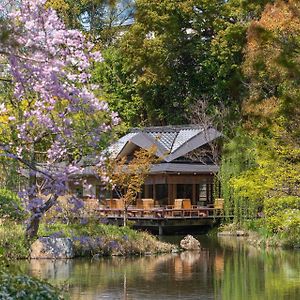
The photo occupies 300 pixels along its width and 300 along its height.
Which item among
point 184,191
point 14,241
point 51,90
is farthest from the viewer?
point 184,191

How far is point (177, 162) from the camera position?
30.8 m

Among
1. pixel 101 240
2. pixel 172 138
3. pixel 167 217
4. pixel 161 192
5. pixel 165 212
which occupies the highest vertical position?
pixel 172 138

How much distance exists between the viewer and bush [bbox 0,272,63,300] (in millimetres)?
8195

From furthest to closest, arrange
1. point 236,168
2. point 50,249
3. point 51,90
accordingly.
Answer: point 236,168
point 50,249
point 51,90

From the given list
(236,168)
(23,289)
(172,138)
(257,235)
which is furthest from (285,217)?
(23,289)

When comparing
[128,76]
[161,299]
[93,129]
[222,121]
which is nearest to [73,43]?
[93,129]

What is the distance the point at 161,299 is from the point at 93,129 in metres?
5.90

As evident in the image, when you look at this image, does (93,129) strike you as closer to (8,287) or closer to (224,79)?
(8,287)

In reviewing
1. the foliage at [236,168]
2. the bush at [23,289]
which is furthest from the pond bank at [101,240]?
the bush at [23,289]

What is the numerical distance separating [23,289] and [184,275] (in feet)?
28.3

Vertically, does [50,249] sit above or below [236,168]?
below

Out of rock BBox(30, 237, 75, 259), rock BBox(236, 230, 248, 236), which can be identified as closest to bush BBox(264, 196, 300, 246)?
rock BBox(236, 230, 248, 236)

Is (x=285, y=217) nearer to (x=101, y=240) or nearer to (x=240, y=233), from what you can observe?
(x=240, y=233)

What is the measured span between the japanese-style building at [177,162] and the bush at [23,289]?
68.1 ft
